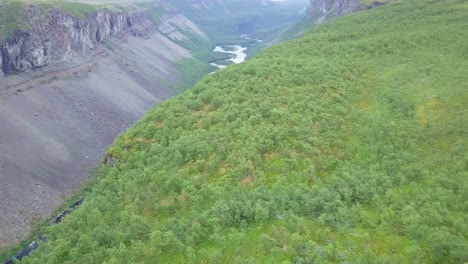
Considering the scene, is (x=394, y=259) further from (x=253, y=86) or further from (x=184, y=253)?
(x=253, y=86)

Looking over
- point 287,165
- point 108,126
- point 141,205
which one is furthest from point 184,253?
point 108,126

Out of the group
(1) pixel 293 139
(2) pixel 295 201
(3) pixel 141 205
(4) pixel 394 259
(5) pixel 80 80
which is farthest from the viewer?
(5) pixel 80 80

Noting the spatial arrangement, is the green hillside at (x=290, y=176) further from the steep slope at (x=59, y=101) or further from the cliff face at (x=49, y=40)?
the cliff face at (x=49, y=40)

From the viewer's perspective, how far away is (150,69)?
163m

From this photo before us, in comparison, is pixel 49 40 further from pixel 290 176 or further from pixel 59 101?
pixel 290 176

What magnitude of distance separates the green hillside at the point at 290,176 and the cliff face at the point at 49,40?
64693 millimetres

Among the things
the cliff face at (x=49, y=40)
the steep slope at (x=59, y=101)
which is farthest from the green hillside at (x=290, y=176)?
the cliff face at (x=49, y=40)

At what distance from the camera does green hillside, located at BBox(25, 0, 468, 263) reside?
32.1 metres

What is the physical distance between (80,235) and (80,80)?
91592mm

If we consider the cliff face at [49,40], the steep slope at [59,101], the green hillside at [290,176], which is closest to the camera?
the green hillside at [290,176]

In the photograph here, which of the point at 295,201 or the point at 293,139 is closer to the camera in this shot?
the point at 295,201

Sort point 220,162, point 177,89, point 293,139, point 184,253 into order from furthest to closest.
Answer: point 177,89 < point 293,139 < point 220,162 < point 184,253

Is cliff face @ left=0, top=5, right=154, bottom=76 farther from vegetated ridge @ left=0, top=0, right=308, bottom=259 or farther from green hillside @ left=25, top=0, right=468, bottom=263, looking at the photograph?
green hillside @ left=25, top=0, right=468, bottom=263

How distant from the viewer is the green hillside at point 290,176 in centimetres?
3212
